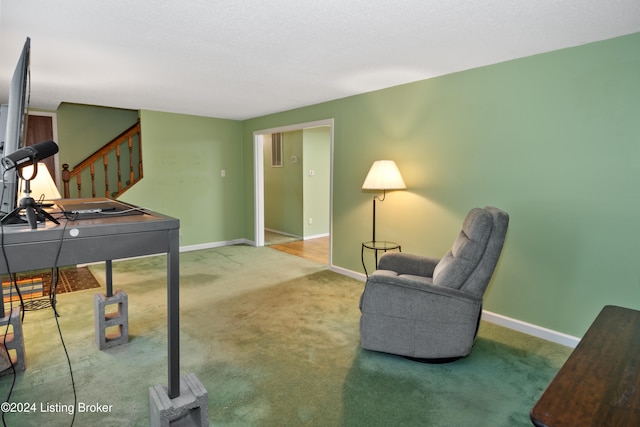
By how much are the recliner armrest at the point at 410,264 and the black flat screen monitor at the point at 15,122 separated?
2.53 m

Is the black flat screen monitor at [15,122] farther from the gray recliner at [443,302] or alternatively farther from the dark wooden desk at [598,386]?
the gray recliner at [443,302]

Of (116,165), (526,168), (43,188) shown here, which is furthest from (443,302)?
(116,165)

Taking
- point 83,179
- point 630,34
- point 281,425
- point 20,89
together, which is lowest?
point 281,425

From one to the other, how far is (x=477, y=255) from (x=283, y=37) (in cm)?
195

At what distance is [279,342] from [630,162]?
109 inches

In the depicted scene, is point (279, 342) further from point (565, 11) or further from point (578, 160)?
point (565, 11)

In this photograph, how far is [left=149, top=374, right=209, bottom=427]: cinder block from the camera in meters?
1.50

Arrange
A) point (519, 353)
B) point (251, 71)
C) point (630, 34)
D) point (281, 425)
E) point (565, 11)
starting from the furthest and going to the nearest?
point (251, 71) → point (519, 353) → point (630, 34) → point (565, 11) → point (281, 425)

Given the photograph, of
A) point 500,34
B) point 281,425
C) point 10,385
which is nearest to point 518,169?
point 500,34

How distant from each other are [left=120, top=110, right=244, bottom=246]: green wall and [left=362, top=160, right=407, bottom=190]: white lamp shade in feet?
10.9

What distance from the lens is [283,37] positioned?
2.45 metres

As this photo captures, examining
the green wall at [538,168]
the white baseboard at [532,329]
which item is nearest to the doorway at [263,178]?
the green wall at [538,168]

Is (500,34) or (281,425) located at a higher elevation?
(500,34)

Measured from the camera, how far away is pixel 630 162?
2406mm
